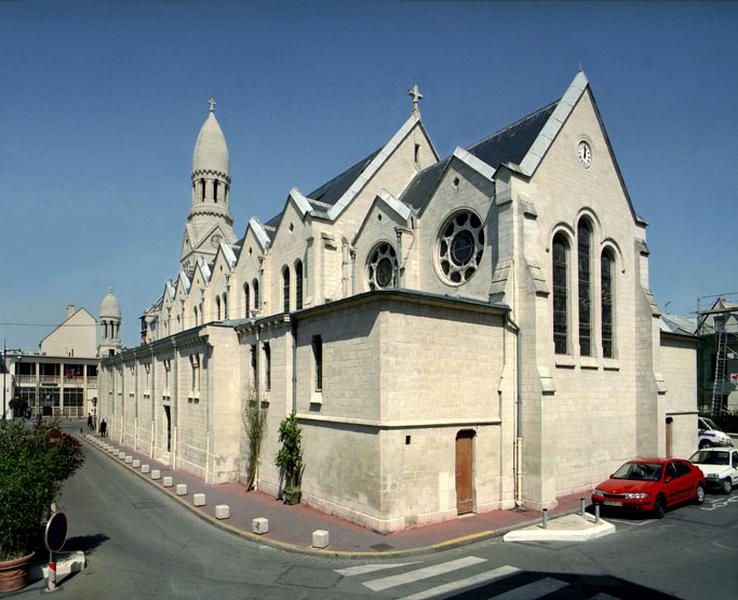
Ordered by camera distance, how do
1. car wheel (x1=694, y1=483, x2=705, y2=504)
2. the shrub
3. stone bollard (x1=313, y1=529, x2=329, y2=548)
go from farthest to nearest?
car wheel (x1=694, y1=483, x2=705, y2=504) → stone bollard (x1=313, y1=529, x2=329, y2=548) → the shrub

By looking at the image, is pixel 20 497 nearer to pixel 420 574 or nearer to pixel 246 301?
pixel 420 574

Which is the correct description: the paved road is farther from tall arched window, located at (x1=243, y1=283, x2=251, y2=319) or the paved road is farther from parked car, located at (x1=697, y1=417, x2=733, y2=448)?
tall arched window, located at (x1=243, y1=283, x2=251, y2=319)

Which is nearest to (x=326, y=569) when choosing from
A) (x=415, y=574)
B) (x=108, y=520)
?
(x=415, y=574)

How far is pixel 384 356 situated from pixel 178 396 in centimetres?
1618

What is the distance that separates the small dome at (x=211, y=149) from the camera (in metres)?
51.7

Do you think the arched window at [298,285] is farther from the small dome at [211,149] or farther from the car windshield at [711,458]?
the small dome at [211,149]

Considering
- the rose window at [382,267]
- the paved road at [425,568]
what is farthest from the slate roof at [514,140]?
the paved road at [425,568]

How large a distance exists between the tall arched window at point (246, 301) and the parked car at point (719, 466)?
2379 cm

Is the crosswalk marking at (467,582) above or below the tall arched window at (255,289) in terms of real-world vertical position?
below

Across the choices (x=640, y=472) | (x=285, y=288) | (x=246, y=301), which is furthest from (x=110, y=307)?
(x=640, y=472)

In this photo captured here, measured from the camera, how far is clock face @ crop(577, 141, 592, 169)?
20391mm

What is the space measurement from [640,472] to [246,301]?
78.6ft

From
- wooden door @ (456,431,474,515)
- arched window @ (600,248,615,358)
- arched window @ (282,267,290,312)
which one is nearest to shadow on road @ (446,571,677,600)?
wooden door @ (456,431,474,515)

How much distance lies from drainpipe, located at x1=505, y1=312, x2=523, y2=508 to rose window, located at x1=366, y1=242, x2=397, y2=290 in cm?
642
